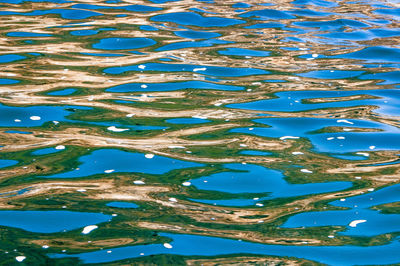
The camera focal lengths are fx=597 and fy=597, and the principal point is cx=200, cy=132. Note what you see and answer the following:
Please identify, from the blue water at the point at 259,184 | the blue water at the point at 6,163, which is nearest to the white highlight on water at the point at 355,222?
the blue water at the point at 259,184

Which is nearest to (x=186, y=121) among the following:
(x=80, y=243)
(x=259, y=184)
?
(x=259, y=184)

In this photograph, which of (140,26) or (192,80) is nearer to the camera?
(192,80)

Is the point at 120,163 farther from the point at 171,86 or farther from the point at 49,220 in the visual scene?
the point at 171,86

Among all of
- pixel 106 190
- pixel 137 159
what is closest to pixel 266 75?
pixel 137 159

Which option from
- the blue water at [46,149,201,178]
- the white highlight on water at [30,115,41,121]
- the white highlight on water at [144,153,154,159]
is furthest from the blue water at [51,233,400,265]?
the white highlight on water at [30,115,41,121]

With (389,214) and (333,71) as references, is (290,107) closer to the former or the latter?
(333,71)

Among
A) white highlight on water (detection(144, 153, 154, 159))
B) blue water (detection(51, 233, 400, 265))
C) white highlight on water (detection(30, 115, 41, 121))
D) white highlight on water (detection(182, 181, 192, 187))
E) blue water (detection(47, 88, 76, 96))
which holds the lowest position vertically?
blue water (detection(51, 233, 400, 265))

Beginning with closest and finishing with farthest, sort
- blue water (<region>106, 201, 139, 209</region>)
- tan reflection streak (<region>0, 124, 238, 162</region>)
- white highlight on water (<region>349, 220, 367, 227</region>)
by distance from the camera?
white highlight on water (<region>349, 220, 367, 227</region>)
blue water (<region>106, 201, 139, 209</region>)
tan reflection streak (<region>0, 124, 238, 162</region>)

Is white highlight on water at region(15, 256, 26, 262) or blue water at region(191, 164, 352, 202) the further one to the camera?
blue water at region(191, 164, 352, 202)

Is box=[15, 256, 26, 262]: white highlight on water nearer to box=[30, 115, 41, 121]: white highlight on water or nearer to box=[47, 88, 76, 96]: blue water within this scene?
box=[30, 115, 41, 121]: white highlight on water
